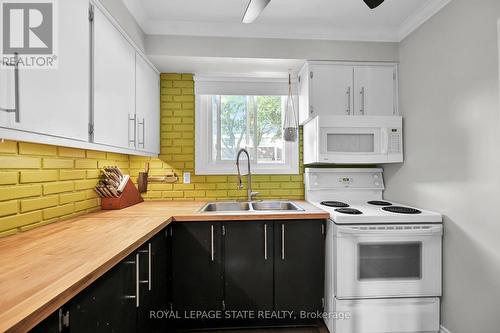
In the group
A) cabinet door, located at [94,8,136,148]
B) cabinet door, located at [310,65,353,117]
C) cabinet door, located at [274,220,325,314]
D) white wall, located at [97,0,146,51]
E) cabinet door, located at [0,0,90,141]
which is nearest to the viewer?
cabinet door, located at [0,0,90,141]

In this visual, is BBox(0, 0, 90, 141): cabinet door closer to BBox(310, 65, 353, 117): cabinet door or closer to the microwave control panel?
BBox(310, 65, 353, 117): cabinet door

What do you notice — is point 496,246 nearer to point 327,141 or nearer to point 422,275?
point 422,275

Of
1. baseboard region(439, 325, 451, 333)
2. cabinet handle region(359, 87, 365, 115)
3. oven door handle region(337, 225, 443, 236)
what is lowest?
baseboard region(439, 325, 451, 333)

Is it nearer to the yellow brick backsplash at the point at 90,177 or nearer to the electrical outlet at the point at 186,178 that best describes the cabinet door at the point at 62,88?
the yellow brick backsplash at the point at 90,177

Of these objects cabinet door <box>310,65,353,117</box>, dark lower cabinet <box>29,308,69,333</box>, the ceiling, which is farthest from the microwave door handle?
dark lower cabinet <box>29,308,69,333</box>

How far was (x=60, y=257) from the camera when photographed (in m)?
0.99

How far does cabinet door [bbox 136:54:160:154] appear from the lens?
6.79ft

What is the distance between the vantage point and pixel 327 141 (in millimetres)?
2262

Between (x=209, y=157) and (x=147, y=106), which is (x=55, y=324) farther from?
(x=209, y=157)

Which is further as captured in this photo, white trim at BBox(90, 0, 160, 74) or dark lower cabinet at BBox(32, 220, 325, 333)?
dark lower cabinet at BBox(32, 220, 325, 333)

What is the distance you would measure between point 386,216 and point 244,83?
1.78m

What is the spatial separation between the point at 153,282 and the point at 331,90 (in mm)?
2051

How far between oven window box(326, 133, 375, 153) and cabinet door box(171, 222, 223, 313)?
1214mm

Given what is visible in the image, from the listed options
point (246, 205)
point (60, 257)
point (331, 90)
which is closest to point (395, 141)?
point (331, 90)
